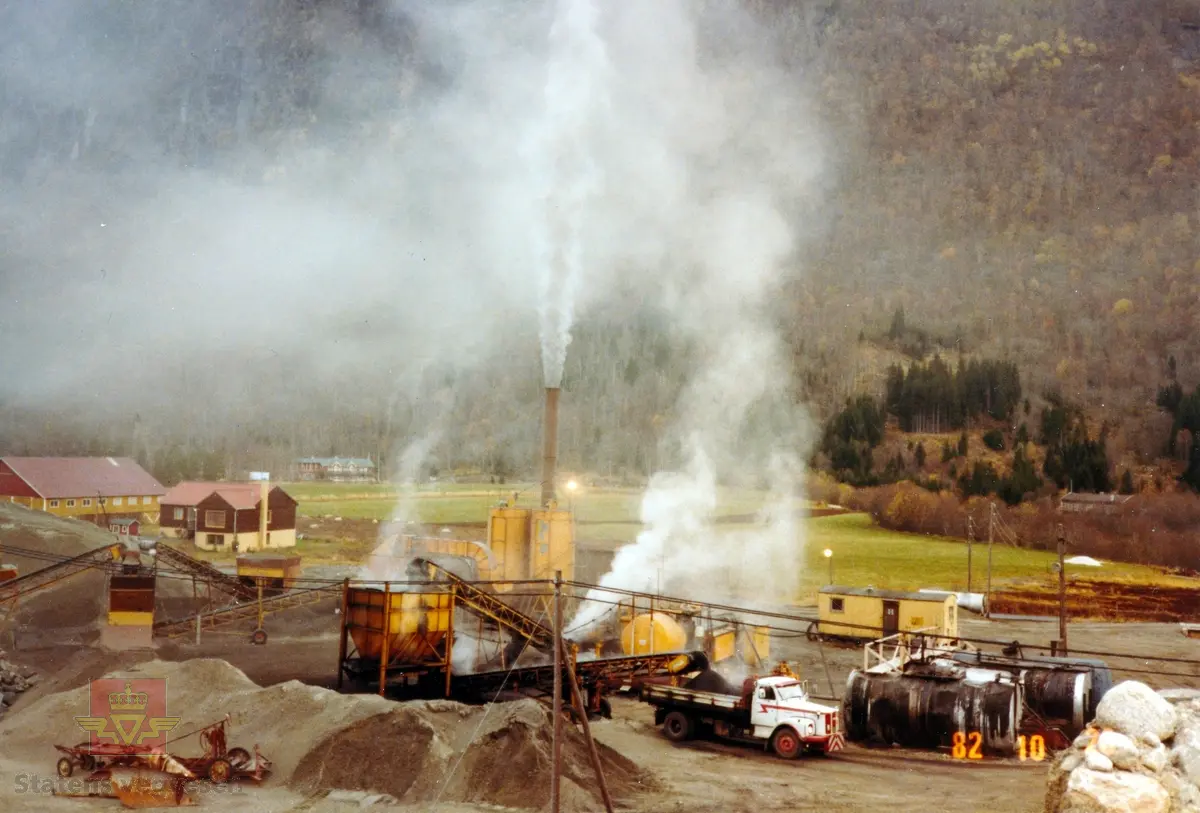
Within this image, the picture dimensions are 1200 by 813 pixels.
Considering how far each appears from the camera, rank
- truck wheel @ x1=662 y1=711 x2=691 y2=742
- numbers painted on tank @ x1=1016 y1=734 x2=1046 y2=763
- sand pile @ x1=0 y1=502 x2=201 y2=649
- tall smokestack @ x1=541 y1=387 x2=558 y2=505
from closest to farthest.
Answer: numbers painted on tank @ x1=1016 y1=734 x2=1046 y2=763, truck wheel @ x1=662 y1=711 x2=691 y2=742, sand pile @ x1=0 y1=502 x2=201 y2=649, tall smokestack @ x1=541 y1=387 x2=558 y2=505

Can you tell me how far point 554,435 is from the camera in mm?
53188

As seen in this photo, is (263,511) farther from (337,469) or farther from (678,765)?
(337,469)

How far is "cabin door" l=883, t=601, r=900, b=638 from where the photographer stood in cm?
4359

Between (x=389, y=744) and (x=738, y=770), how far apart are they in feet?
30.0

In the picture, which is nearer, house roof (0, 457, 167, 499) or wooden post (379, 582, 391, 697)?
wooden post (379, 582, 391, 697)

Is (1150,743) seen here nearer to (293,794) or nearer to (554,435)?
(293,794)

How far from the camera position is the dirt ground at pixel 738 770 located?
19828 millimetres

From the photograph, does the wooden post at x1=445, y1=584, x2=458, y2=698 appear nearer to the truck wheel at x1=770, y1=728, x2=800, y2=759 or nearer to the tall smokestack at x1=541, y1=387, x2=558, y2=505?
the truck wheel at x1=770, y1=728, x2=800, y2=759

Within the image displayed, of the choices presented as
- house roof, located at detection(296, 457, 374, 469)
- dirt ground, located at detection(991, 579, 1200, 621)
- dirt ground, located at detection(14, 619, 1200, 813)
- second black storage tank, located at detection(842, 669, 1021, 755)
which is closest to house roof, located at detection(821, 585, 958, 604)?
dirt ground, located at detection(14, 619, 1200, 813)

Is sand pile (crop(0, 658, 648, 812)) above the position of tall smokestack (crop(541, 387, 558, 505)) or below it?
below

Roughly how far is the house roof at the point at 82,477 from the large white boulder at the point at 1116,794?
72551 mm

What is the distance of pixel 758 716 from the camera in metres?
25.7

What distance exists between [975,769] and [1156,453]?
392 ft

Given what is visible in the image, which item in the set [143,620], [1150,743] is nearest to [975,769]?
[1150,743]
